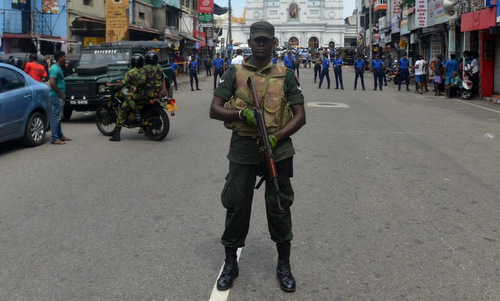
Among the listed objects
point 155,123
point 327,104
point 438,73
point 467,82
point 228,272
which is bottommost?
point 228,272

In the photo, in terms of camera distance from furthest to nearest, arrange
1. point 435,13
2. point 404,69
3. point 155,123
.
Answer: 1. point 435,13
2. point 404,69
3. point 155,123

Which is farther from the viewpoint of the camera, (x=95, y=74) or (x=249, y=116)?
(x=95, y=74)

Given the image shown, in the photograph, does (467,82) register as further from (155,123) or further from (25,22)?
(25,22)

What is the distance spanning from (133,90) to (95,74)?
4.24 meters

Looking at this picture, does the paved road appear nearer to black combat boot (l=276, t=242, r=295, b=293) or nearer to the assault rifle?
black combat boot (l=276, t=242, r=295, b=293)

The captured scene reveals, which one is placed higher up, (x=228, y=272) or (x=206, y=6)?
(x=206, y=6)

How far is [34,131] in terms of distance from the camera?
10.4 m

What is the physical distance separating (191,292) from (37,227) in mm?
2288

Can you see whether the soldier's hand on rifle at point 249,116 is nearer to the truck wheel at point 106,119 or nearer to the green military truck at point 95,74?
the truck wheel at point 106,119

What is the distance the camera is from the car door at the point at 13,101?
9.31 metres

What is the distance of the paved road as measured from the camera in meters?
4.07

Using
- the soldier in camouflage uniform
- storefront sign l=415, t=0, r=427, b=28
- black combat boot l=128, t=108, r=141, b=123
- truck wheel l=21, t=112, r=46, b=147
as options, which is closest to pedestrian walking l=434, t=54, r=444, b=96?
A: storefront sign l=415, t=0, r=427, b=28

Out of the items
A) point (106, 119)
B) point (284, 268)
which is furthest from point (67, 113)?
point (284, 268)

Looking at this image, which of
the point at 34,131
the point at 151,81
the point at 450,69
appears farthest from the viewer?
the point at 450,69
